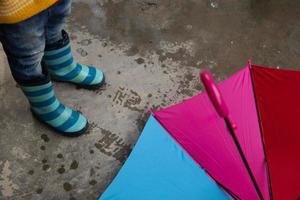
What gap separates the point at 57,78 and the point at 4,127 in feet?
1.07

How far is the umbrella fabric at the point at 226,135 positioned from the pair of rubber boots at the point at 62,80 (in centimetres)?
54

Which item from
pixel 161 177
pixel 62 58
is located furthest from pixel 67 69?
pixel 161 177

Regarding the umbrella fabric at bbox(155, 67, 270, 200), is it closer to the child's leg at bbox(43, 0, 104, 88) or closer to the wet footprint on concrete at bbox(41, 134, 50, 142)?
the child's leg at bbox(43, 0, 104, 88)

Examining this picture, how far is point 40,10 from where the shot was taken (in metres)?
1.62

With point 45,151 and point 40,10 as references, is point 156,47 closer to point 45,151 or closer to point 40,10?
point 45,151

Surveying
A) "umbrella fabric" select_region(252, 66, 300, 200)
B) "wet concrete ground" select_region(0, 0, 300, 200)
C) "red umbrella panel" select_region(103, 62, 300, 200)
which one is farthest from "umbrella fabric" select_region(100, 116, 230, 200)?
"wet concrete ground" select_region(0, 0, 300, 200)

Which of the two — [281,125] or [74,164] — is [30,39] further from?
[281,125]

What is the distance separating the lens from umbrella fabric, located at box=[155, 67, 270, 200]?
147 cm

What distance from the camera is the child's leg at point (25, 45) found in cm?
165

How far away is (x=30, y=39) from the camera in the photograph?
5.56 ft

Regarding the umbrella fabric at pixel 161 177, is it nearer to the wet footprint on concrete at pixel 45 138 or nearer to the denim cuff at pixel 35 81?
the denim cuff at pixel 35 81

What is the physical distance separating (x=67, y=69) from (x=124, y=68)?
1.03 ft

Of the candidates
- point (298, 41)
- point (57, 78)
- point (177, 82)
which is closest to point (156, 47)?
point (177, 82)

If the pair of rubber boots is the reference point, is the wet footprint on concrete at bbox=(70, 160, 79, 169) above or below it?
below
